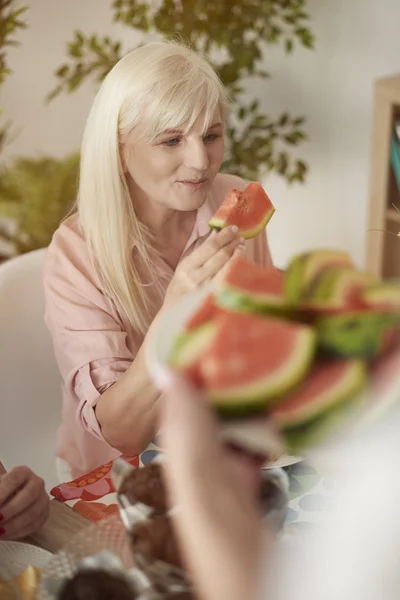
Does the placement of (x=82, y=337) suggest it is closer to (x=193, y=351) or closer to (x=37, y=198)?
(x=193, y=351)

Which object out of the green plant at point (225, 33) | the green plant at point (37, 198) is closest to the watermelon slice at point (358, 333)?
the green plant at point (225, 33)

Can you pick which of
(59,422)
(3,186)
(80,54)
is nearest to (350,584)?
(59,422)

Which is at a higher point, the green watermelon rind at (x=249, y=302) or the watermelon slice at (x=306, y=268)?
the watermelon slice at (x=306, y=268)

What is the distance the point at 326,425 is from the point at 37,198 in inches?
94.2

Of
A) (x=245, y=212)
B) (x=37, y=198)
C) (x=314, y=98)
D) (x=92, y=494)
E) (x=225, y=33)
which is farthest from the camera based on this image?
(x=314, y=98)

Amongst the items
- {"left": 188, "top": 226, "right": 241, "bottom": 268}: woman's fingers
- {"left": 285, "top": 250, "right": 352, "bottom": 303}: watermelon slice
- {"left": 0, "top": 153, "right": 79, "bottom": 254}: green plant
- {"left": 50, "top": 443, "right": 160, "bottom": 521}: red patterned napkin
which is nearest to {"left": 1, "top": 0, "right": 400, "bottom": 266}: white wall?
{"left": 0, "top": 153, "right": 79, "bottom": 254}: green plant

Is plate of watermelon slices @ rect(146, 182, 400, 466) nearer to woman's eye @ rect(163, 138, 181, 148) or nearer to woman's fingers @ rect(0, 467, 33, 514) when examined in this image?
woman's fingers @ rect(0, 467, 33, 514)

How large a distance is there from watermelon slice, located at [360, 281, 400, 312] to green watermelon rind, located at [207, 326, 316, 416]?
70mm

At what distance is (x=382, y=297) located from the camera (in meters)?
0.64

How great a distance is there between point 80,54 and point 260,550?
2219 millimetres

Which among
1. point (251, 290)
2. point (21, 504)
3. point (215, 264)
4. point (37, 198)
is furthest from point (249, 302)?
point (37, 198)

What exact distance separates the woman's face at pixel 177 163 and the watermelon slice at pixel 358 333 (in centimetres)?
80

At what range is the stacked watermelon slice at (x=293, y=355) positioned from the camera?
60 cm

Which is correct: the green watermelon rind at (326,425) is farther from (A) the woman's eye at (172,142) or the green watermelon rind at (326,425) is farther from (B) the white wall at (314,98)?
(B) the white wall at (314,98)
